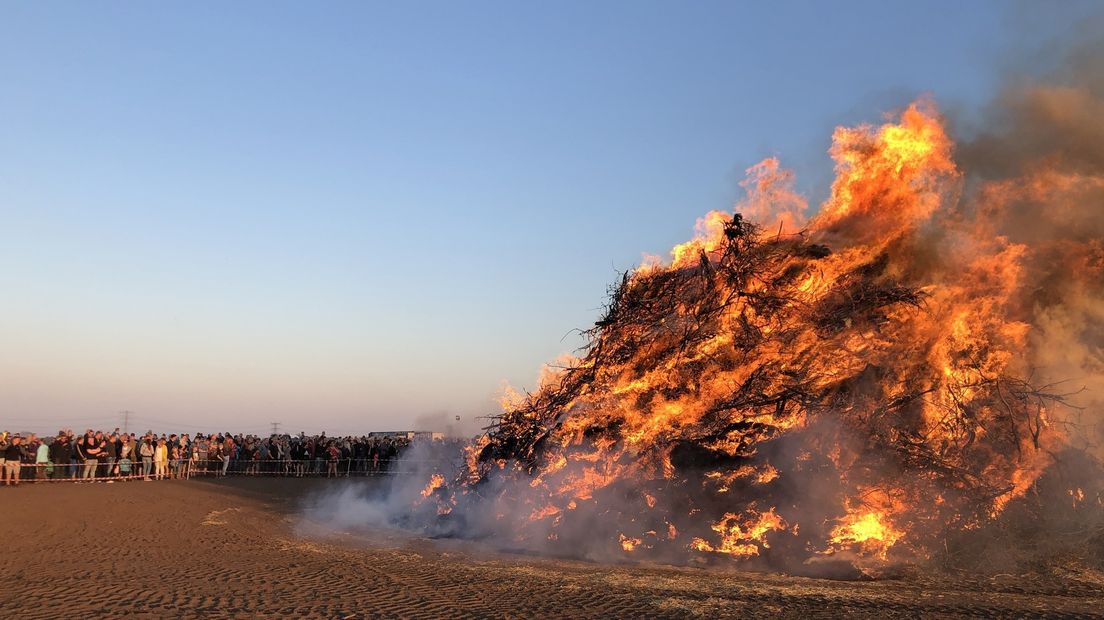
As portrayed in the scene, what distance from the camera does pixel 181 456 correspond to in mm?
→ 30250

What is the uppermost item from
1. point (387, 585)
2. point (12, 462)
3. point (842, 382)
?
point (842, 382)

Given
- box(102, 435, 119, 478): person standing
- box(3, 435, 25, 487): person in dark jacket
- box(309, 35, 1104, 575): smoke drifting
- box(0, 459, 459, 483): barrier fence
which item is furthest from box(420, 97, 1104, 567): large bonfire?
box(102, 435, 119, 478): person standing

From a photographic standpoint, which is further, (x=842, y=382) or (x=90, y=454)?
(x=90, y=454)

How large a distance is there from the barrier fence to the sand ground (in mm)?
6533

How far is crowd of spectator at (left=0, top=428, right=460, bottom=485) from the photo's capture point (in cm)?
2540

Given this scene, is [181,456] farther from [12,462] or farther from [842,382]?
[842,382]

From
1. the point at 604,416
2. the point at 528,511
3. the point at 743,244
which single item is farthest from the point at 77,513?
the point at 743,244

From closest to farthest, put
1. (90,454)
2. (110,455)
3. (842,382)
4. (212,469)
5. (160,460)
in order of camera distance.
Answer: (842,382)
(90,454)
(110,455)
(160,460)
(212,469)

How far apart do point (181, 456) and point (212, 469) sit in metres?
2.77

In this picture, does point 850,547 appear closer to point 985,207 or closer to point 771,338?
point 771,338

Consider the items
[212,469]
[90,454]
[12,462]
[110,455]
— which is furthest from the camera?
[212,469]

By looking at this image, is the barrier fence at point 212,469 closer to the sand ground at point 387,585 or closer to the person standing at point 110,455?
the person standing at point 110,455

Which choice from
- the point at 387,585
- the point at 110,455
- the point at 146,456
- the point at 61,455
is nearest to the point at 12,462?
the point at 61,455

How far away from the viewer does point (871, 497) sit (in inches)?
505
